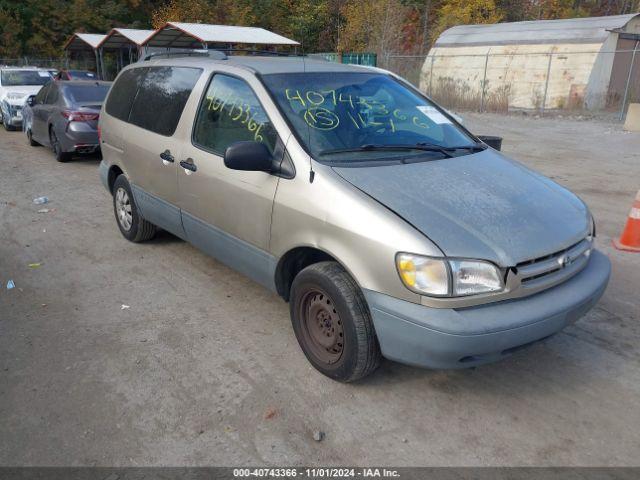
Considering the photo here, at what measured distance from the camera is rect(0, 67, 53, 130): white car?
14.6 metres

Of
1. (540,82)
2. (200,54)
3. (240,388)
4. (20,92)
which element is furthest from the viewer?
(540,82)

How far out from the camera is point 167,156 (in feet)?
14.8

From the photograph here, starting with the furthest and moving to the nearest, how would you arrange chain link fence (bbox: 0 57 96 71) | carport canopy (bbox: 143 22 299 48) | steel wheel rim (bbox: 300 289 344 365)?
chain link fence (bbox: 0 57 96 71), carport canopy (bbox: 143 22 299 48), steel wheel rim (bbox: 300 289 344 365)

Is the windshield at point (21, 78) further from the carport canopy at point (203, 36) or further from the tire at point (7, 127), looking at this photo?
the carport canopy at point (203, 36)

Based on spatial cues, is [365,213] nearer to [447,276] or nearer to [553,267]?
[447,276]

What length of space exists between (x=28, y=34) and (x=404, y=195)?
44.0 meters

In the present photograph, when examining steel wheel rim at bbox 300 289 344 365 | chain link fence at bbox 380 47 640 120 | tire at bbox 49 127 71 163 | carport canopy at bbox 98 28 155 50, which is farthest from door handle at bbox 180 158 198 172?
carport canopy at bbox 98 28 155 50

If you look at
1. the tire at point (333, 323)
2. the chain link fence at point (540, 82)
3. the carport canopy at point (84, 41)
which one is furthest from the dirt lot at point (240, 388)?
the carport canopy at point (84, 41)

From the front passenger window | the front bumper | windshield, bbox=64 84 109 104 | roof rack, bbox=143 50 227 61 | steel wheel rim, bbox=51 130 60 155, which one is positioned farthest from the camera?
steel wheel rim, bbox=51 130 60 155

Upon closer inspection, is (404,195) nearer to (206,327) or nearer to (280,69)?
(280,69)

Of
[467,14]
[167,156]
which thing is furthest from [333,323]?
[467,14]

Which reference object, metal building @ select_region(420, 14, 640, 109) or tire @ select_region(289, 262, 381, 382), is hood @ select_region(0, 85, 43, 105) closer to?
tire @ select_region(289, 262, 381, 382)

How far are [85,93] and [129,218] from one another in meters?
6.01

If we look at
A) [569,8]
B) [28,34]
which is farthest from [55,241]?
[569,8]
